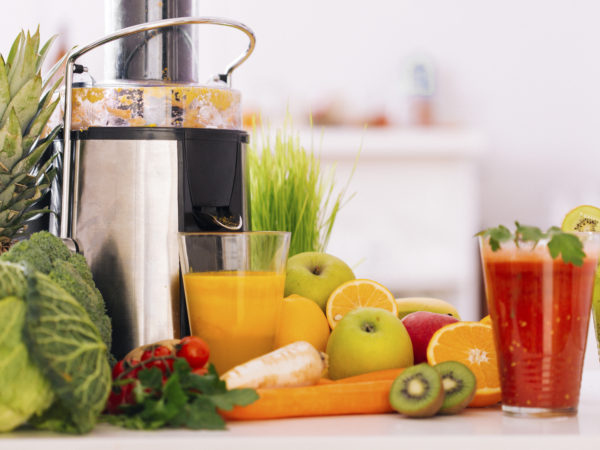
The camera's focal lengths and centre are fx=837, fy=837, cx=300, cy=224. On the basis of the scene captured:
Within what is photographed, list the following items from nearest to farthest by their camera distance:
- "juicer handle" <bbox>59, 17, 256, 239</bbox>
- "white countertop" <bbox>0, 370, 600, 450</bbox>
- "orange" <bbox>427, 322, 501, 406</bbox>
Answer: "white countertop" <bbox>0, 370, 600, 450</bbox> < "orange" <bbox>427, 322, 501, 406</bbox> < "juicer handle" <bbox>59, 17, 256, 239</bbox>

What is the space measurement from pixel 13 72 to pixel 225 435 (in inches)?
23.9

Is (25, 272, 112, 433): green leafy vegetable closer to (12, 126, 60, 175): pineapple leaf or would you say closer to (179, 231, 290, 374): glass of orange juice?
(179, 231, 290, 374): glass of orange juice

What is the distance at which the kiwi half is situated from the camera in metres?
0.87

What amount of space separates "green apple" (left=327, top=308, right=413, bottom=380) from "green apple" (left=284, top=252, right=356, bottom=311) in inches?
7.3

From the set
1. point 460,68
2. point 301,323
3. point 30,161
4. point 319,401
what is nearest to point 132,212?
point 30,161

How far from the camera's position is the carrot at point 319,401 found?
85cm

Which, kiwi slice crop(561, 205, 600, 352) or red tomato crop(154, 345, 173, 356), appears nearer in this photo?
red tomato crop(154, 345, 173, 356)

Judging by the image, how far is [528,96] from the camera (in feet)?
15.0

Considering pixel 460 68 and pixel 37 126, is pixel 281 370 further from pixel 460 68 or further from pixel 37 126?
pixel 460 68

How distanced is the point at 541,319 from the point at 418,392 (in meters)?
0.14

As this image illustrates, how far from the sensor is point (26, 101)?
1.09m

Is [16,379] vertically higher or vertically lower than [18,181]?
lower

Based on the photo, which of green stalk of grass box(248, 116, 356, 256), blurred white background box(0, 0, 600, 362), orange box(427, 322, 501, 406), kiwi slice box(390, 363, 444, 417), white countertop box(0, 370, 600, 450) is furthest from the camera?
blurred white background box(0, 0, 600, 362)

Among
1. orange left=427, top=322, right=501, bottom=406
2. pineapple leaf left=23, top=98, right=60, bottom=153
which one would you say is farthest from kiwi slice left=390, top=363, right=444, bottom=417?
pineapple leaf left=23, top=98, right=60, bottom=153
